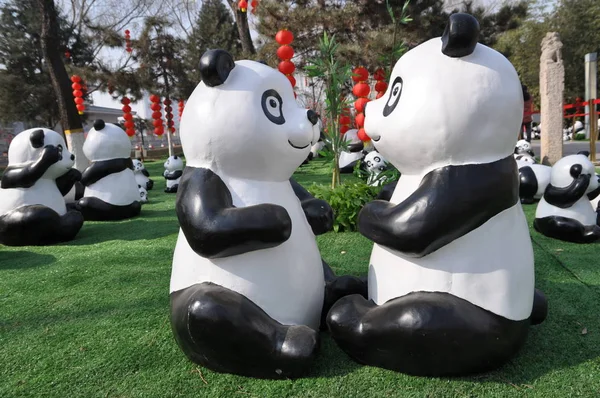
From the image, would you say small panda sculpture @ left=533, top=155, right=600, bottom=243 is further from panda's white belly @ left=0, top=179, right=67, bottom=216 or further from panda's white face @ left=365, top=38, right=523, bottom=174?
panda's white belly @ left=0, top=179, right=67, bottom=216

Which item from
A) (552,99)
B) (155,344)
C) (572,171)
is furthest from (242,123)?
(552,99)

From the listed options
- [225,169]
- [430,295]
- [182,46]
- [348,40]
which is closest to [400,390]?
[430,295]

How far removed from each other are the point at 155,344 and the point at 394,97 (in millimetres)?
1708

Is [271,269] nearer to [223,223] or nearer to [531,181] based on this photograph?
[223,223]

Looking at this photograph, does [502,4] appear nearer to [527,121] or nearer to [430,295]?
[527,121]

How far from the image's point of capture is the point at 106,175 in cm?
584

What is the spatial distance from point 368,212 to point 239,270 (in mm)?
591

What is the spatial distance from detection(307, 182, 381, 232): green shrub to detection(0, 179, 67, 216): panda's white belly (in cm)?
290

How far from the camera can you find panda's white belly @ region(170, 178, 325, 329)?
6.01 ft

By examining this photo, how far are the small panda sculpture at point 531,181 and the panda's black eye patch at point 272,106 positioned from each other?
4.35m

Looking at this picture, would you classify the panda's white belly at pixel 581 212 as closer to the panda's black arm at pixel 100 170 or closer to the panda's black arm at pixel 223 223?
the panda's black arm at pixel 223 223

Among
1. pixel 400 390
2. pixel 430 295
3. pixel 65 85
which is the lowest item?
pixel 400 390

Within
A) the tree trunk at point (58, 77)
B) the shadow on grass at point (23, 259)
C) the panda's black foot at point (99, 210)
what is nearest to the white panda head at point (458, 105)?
the shadow on grass at point (23, 259)

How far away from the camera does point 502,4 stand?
1200 cm
